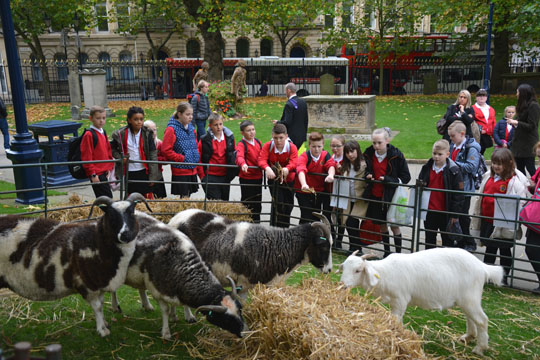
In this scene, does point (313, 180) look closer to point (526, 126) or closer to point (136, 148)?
point (136, 148)

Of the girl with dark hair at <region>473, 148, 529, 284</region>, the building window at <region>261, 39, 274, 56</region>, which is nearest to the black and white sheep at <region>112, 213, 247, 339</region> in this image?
the girl with dark hair at <region>473, 148, 529, 284</region>

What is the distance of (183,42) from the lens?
2069 inches

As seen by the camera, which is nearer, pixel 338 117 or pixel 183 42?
pixel 338 117

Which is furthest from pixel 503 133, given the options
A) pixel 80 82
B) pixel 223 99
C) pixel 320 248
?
pixel 80 82

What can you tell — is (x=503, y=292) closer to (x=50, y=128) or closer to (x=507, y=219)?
(x=507, y=219)

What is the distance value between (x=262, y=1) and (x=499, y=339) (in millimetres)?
21223

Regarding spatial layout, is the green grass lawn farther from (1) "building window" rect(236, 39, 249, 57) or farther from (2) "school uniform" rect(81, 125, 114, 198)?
(1) "building window" rect(236, 39, 249, 57)

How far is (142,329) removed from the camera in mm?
5324

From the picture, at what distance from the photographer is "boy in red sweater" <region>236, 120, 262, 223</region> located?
8.09m

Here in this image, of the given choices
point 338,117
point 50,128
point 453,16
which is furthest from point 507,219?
point 453,16

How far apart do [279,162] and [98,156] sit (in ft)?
9.49

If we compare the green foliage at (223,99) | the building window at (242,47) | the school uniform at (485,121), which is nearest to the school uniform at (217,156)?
the school uniform at (485,121)

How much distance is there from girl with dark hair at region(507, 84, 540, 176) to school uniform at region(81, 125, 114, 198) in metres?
8.09

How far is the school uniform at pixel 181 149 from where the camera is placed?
827cm
